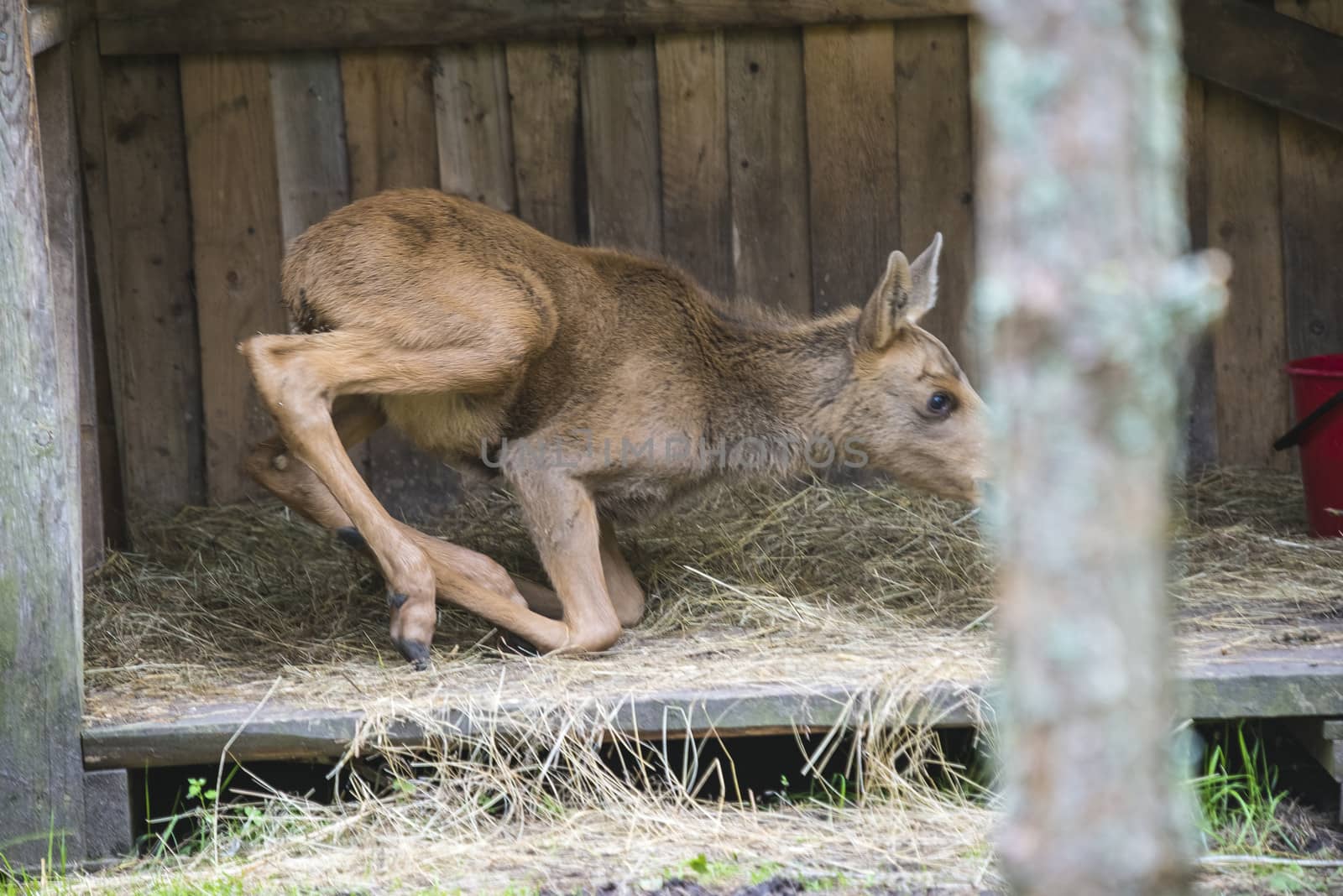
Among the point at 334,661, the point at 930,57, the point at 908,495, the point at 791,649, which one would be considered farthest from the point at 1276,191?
the point at 334,661

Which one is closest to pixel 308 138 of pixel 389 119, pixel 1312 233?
pixel 389 119

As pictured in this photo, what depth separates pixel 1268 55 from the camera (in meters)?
6.73

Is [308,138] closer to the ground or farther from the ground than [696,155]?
farther from the ground

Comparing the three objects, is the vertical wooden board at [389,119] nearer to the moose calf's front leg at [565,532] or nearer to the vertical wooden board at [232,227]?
the vertical wooden board at [232,227]

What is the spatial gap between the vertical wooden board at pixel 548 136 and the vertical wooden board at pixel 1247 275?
10.5 feet

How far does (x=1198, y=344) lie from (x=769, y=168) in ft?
7.76

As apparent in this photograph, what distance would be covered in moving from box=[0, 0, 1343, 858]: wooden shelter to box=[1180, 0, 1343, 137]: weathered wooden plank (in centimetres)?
1

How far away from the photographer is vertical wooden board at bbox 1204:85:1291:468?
7059mm

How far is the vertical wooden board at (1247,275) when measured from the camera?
7059 mm

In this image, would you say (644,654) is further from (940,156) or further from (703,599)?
(940,156)

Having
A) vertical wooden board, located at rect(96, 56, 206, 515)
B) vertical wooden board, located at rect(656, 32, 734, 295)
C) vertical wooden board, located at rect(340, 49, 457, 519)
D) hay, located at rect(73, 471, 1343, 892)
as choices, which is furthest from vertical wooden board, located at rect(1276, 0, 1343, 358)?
vertical wooden board, located at rect(96, 56, 206, 515)

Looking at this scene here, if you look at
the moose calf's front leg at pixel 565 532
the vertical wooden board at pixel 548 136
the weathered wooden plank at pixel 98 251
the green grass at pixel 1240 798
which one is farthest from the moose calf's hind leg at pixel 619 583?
the weathered wooden plank at pixel 98 251

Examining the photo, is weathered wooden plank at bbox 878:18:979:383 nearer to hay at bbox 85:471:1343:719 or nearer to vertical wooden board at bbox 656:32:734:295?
vertical wooden board at bbox 656:32:734:295

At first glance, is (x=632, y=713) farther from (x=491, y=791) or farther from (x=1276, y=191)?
(x=1276, y=191)
